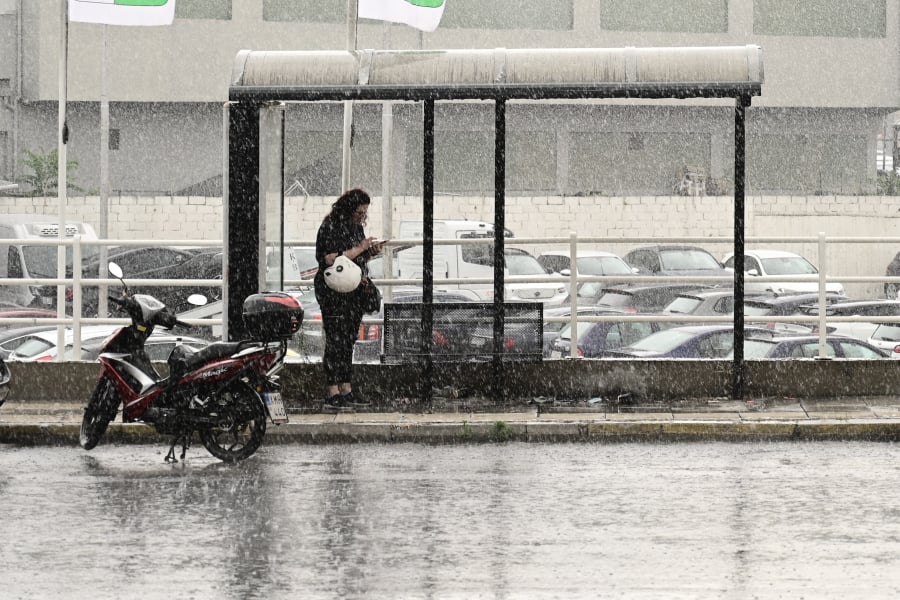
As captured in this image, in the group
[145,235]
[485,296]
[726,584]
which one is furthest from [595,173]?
[726,584]

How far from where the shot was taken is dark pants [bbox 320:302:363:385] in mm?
13250

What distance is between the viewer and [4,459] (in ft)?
37.5

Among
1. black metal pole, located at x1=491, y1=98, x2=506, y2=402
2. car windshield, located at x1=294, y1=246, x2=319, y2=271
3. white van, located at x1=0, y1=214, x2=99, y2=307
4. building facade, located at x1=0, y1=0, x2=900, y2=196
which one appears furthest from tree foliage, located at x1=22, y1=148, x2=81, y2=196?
black metal pole, located at x1=491, y1=98, x2=506, y2=402

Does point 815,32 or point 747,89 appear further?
point 815,32

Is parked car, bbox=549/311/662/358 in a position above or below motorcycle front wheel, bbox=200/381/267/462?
above

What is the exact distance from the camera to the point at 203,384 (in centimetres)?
1104

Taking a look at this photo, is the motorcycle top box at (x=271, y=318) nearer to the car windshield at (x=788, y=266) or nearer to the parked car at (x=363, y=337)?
the parked car at (x=363, y=337)

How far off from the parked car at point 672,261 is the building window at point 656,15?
14.7m

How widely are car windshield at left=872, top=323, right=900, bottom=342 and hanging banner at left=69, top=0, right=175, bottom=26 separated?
31.6ft

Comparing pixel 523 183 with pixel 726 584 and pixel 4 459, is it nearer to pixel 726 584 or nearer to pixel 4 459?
pixel 4 459

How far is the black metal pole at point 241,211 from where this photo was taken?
44.1ft

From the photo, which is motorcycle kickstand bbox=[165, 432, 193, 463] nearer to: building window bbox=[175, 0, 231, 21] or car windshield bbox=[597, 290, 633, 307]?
car windshield bbox=[597, 290, 633, 307]

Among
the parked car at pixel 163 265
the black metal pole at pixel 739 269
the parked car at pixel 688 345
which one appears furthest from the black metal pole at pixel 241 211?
the parked car at pixel 163 265

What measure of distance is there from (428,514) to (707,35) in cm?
3998
